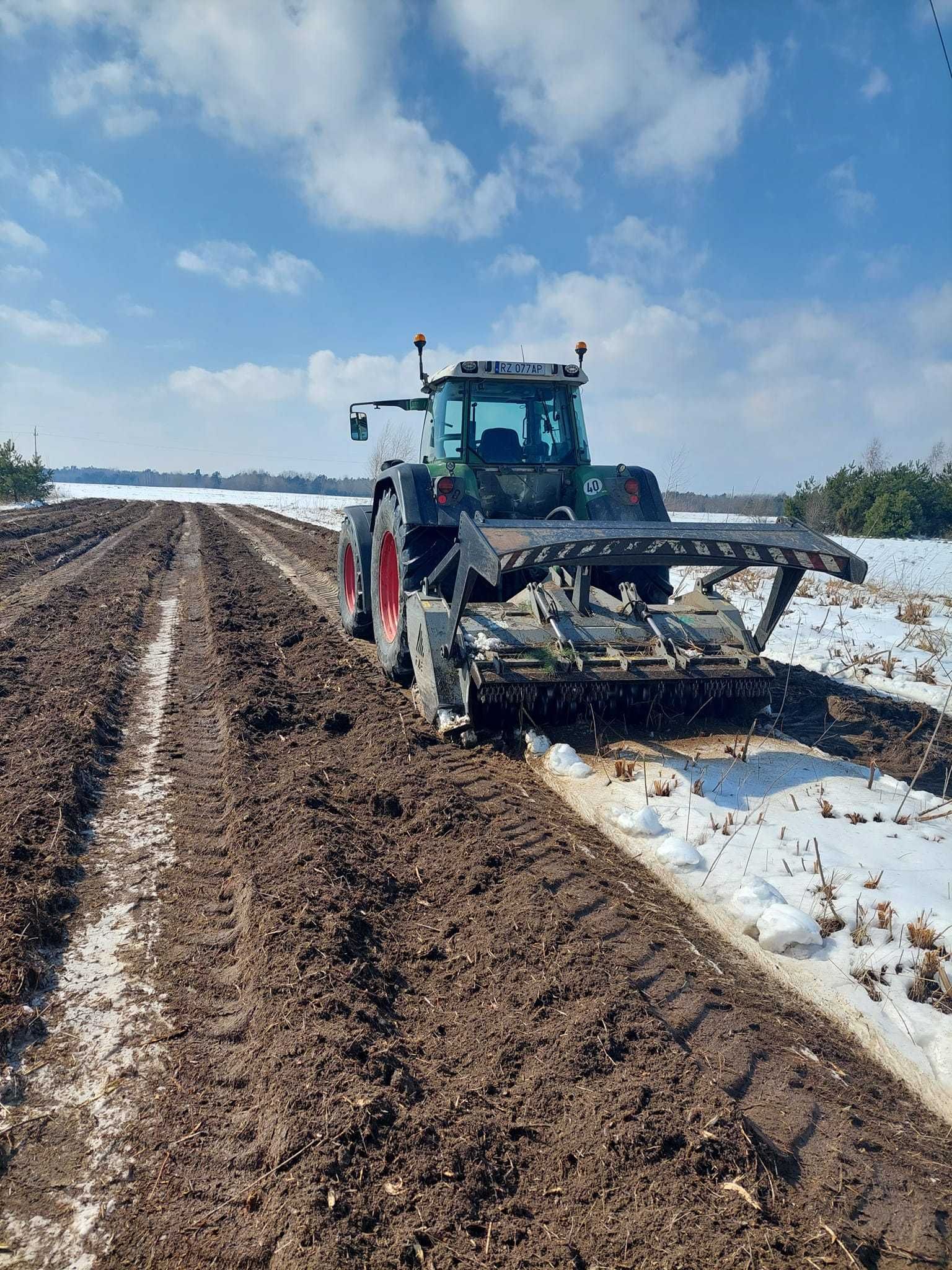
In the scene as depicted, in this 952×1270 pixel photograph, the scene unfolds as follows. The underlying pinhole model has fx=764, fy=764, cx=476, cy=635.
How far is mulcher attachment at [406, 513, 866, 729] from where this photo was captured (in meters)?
4.39

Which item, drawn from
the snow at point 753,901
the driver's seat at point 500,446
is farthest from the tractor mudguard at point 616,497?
the snow at point 753,901

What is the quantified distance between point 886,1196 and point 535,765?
3.01 metres

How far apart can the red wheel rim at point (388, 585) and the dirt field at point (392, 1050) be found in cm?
221

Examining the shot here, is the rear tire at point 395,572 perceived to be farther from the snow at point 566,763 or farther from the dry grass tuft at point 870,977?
the dry grass tuft at point 870,977

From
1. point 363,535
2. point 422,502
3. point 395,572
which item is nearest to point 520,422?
point 422,502

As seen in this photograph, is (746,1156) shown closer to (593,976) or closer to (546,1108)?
(546,1108)

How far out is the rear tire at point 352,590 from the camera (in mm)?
7820

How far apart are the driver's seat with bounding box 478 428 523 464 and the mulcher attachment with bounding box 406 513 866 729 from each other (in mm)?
1273

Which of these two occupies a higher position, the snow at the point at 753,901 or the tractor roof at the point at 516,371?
the tractor roof at the point at 516,371

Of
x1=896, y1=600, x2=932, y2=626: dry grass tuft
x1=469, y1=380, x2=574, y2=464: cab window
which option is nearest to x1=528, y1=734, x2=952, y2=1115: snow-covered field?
x1=469, y1=380, x2=574, y2=464: cab window

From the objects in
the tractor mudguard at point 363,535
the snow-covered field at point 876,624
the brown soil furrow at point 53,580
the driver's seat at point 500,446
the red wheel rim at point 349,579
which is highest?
the driver's seat at point 500,446

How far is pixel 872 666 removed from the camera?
7.53 meters

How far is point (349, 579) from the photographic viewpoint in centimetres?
861

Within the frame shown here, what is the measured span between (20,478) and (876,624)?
33.1m
